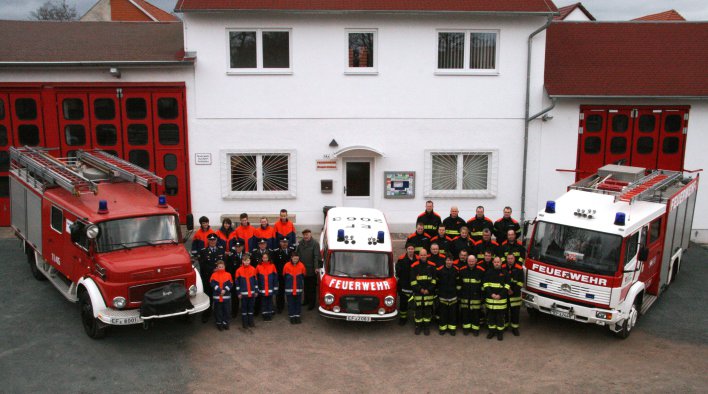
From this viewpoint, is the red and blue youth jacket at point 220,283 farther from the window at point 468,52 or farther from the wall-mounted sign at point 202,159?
the window at point 468,52

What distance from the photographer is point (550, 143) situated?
1723cm

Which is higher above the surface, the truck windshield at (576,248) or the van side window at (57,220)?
the van side window at (57,220)

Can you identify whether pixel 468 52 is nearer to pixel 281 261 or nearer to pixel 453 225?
pixel 453 225

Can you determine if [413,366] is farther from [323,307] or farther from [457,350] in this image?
[323,307]

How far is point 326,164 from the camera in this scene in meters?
16.8

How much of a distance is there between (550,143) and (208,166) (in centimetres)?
978

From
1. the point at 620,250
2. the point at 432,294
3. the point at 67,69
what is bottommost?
the point at 432,294

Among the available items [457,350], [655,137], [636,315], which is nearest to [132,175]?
[457,350]

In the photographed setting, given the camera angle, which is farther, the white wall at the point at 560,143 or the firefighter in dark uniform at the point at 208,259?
the white wall at the point at 560,143

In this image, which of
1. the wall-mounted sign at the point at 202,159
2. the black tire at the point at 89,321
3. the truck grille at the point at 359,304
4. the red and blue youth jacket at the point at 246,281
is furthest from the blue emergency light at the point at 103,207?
the wall-mounted sign at the point at 202,159

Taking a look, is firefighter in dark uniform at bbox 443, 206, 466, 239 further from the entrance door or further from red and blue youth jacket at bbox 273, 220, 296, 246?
the entrance door

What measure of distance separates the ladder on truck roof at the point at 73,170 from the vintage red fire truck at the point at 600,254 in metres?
7.66

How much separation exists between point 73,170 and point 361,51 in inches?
322

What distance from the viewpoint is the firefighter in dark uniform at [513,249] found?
1153 cm
